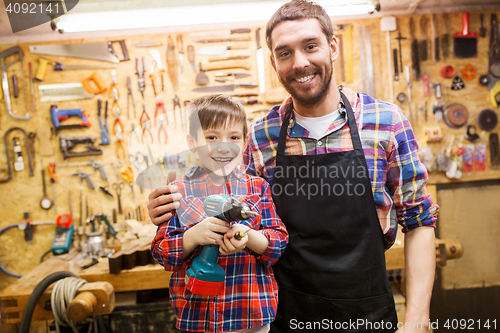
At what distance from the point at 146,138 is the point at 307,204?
674 millimetres

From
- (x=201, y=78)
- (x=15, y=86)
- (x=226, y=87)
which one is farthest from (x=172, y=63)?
(x=15, y=86)

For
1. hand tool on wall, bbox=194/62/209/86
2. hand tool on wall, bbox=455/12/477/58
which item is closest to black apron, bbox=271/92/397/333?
hand tool on wall, bbox=194/62/209/86

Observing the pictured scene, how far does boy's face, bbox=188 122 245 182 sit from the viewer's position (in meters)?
0.97

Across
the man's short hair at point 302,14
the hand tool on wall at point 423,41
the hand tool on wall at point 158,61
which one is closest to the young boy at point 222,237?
the man's short hair at point 302,14

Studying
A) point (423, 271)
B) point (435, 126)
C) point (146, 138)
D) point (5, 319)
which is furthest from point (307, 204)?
point (435, 126)

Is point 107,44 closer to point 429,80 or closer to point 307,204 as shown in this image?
point 307,204

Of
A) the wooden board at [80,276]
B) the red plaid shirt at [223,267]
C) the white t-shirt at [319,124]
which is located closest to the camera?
the red plaid shirt at [223,267]

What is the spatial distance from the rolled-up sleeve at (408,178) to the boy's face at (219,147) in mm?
641

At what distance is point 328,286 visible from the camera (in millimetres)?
1195

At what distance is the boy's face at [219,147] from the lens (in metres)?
0.97

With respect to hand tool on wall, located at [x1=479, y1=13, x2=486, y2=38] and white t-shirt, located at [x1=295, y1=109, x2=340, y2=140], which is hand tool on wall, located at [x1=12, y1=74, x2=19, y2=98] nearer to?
white t-shirt, located at [x1=295, y1=109, x2=340, y2=140]

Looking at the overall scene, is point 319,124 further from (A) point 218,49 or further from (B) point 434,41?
(B) point 434,41

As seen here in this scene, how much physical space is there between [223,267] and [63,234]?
2573mm

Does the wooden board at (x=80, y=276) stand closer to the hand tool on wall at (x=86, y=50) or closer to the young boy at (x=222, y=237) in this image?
the young boy at (x=222, y=237)
